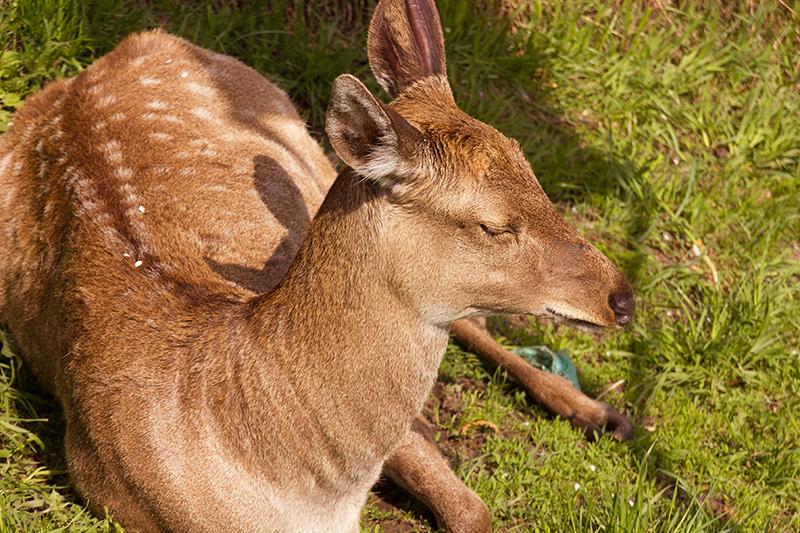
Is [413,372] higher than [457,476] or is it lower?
higher

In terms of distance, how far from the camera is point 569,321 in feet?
8.64

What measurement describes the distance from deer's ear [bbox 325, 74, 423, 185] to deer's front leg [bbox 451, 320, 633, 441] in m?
2.13

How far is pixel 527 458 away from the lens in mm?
3883

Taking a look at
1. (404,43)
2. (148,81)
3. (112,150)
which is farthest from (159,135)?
(404,43)

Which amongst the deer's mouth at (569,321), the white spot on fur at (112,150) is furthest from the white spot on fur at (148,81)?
the deer's mouth at (569,321)

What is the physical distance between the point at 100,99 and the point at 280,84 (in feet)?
5.64

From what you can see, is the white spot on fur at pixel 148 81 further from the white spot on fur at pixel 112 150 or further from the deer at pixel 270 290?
the white spot on fur at pixel 112 150

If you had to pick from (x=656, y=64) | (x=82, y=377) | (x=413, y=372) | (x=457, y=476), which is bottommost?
(x=457, y=476)

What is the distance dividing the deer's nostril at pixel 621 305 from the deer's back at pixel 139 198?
4.44 feet

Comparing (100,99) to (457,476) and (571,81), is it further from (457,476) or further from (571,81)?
(571,81)

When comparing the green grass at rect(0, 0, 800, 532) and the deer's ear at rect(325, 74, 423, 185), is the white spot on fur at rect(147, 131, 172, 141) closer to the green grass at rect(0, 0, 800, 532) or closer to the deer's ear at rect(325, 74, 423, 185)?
the green grass at rect(0, 0, 800, 532)

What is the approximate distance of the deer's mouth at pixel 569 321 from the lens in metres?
2.60

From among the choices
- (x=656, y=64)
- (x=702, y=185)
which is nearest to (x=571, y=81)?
(x=656, y=64)

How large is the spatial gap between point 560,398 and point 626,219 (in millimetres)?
1635
